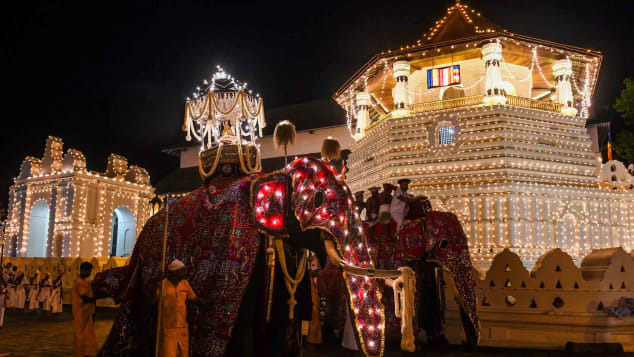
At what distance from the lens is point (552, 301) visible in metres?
7.91

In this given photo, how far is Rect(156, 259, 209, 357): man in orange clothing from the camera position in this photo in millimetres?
5039

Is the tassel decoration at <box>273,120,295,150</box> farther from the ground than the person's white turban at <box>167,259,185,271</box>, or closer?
farther from the ground

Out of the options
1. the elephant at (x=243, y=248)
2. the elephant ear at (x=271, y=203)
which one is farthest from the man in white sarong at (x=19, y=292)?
the elephant ear at (x=271, y=203)

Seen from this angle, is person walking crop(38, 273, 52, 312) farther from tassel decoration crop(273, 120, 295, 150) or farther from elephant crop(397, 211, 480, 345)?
elephant crop(397, 211, 480, 345)

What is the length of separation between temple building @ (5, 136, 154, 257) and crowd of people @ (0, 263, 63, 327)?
7.93 meters

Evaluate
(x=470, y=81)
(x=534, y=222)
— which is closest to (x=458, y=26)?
(x=470, y=81)

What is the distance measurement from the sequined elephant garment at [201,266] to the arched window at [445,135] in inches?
622

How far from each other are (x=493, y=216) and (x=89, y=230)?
17.1 m

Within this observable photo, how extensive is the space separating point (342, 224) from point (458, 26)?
20923mm

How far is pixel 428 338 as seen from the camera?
8102 mm

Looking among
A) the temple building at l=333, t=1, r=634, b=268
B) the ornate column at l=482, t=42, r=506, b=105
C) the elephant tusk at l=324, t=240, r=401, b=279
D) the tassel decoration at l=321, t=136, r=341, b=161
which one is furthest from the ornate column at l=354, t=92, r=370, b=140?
the elephant tusk at l=324, t=240, r=401, b=279

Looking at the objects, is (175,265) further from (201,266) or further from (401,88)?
(401,88)

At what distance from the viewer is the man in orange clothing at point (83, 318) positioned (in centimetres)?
685

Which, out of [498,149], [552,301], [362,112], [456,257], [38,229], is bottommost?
[552,301]
